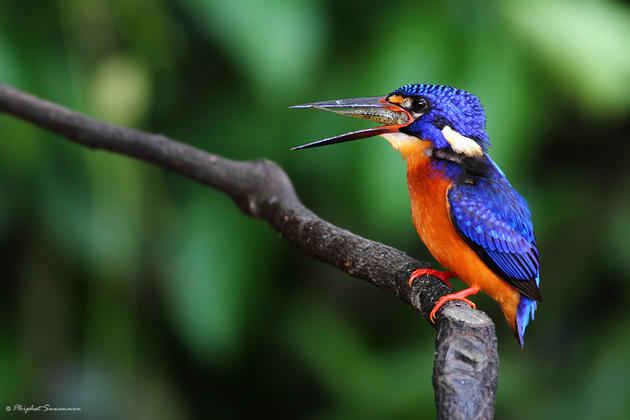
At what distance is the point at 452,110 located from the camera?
125 centimetres

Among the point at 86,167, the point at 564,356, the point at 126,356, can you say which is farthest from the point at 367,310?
the point at 86,167

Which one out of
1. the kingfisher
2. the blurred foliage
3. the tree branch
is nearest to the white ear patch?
the kingfisher

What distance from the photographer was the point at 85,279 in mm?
2709

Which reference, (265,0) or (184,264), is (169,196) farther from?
(265,0)

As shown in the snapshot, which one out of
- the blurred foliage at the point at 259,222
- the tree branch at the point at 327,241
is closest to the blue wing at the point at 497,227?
the tree branch at the point at 327,241

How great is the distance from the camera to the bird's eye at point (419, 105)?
4.15 feet

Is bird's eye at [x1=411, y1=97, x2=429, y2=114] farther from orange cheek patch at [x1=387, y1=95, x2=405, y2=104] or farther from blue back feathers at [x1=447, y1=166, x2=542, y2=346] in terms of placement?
blue back feathers at [x1=447, y1=166, x2=542, y2=346]

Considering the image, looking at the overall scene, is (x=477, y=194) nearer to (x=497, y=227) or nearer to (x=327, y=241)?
(x=497, y=227)

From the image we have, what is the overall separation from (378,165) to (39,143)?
1.25 metres

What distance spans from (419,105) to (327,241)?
0.94ft

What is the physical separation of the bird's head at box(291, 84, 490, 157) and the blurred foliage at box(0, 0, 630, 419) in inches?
32.7

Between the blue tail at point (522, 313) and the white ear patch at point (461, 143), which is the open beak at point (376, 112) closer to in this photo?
the white ear patch at point (461, 143)

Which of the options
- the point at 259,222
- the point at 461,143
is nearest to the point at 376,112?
the point at 461,143

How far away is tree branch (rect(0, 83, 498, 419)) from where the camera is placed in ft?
2.84
